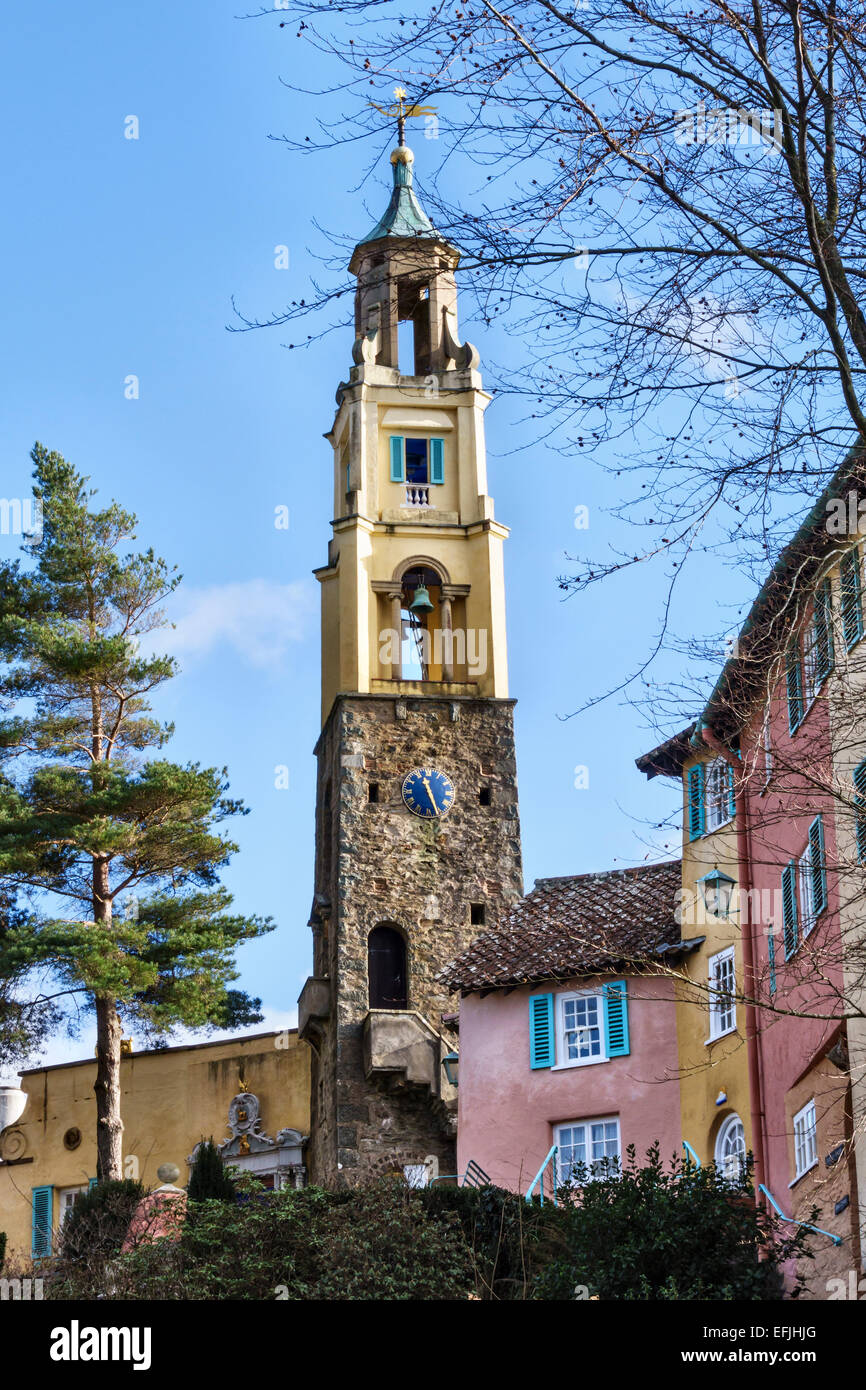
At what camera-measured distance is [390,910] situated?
36844 mm

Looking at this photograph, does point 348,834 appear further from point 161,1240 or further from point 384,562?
point 161,1240

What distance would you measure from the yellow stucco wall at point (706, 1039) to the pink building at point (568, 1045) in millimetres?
375

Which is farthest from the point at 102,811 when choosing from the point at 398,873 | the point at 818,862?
the point at 818,862

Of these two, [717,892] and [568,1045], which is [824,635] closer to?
[717,892]

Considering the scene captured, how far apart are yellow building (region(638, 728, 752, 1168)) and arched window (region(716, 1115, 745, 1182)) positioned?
0.04 ft

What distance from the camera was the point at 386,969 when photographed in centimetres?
3662

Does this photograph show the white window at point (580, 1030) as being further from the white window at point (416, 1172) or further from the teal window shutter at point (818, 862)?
the teal window shutter at point (818, 862)

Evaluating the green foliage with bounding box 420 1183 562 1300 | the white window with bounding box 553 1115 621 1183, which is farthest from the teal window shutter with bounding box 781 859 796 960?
the white window with bounding box 553 1115 621 1183

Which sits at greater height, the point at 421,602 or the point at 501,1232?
the point at 421,602

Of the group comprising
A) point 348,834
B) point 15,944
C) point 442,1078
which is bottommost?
point 442,1078

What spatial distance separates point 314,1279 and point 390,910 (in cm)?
1655

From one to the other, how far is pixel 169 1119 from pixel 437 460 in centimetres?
1445

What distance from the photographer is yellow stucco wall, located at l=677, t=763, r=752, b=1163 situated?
24.8 meters
